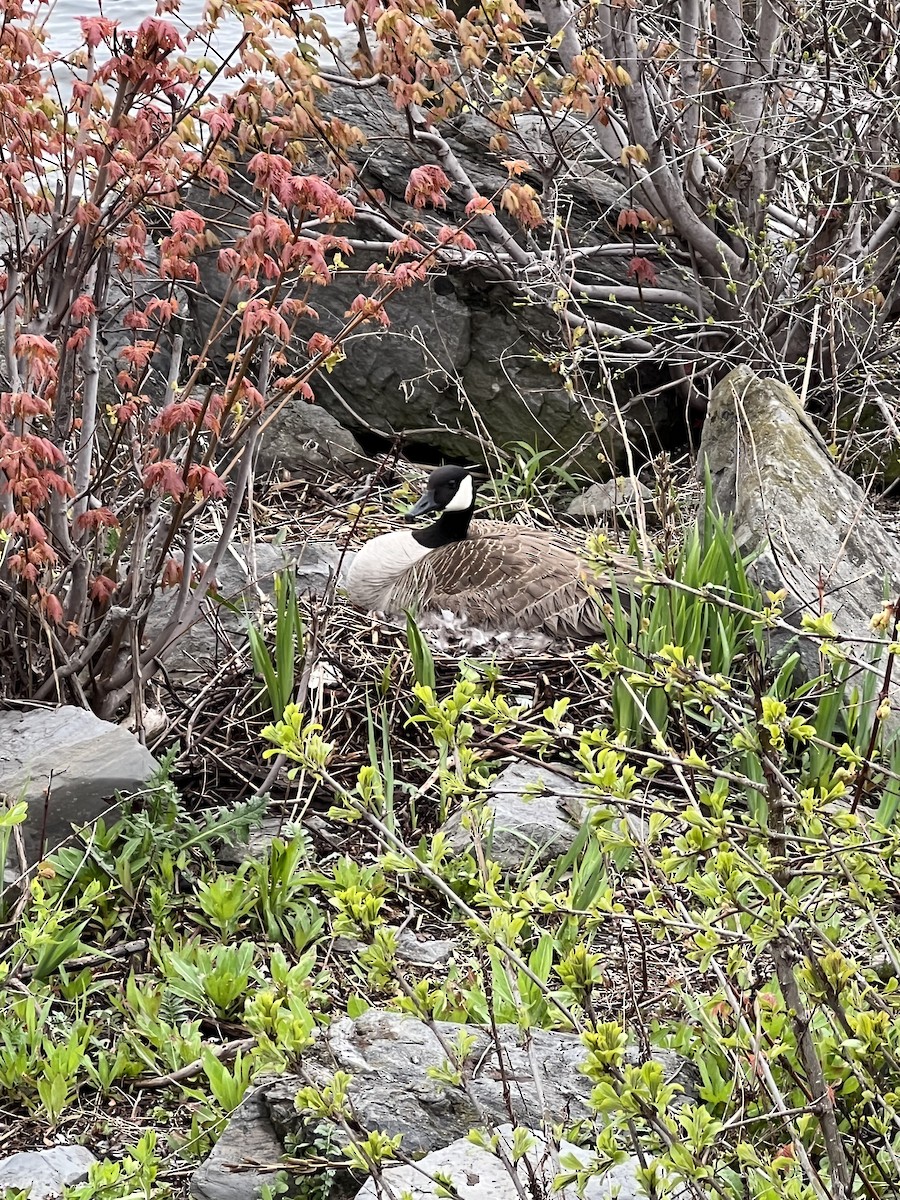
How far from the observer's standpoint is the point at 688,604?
467 centimetres

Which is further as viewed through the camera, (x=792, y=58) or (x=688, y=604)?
(x=792, y=58)

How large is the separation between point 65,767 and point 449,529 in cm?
244

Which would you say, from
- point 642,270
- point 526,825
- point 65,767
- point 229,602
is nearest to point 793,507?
point 526,825

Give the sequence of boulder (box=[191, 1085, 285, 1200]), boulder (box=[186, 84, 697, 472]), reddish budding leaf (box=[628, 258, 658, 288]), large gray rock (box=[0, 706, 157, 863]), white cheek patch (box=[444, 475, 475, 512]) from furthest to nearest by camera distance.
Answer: boulder (box=[186, 84, 697, 472]) → reddish budding leaf (box=[628, 258, 658, 288]) → white cheek patch (box=[444, 475, 475, 512]) → large gray rock (box=[0, 706, 157, 863]) → boulder (box=[191, 1085, 285, 1200])

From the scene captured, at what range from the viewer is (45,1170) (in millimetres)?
2826

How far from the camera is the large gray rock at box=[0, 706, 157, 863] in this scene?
12.6 ft

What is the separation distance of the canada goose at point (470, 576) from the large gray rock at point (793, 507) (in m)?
0.59

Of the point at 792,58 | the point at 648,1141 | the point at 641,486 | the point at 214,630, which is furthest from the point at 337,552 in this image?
the point at 648,1141

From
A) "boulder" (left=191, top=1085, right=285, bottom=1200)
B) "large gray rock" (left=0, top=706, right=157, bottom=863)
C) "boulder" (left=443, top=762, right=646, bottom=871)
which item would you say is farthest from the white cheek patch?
"boulder" (left=191, top=1085, right=285, bottom=1200)

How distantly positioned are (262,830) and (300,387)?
1.45 metres

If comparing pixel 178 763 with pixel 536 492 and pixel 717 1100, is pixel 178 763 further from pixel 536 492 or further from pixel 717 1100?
pixel 536 492

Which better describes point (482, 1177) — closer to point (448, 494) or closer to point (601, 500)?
point (448, 494)

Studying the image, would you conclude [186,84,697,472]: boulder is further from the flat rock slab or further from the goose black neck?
the flat rock slab

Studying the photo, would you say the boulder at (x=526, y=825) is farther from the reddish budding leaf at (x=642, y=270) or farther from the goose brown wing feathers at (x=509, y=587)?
the reddish budding leaf at (x=642, y=270)
